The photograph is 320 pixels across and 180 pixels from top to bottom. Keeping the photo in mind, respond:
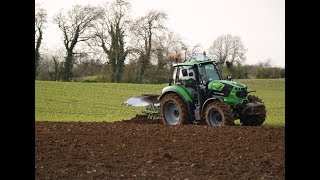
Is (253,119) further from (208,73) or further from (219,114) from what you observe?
(208,73)

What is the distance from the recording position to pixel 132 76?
1669cm

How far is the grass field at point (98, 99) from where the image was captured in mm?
14391

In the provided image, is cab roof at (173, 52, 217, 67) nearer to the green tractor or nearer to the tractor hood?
the green tractor

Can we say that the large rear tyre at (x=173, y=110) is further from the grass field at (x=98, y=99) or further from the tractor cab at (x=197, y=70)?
the grass field at (x=98, y=99)

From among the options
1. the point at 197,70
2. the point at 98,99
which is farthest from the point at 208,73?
the point at 98,99

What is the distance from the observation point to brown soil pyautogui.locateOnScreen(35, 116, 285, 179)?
5.95 meters

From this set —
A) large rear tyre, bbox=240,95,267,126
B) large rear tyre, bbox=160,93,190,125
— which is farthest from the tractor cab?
large rear tyre, bbox=240,95,267,126

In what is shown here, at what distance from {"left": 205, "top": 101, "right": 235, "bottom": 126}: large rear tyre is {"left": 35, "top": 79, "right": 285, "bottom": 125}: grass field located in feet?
7.96

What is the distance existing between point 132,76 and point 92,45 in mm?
2395

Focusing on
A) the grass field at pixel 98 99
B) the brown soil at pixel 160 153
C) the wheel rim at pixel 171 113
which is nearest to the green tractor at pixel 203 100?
the wheel rim at pixel 171 113

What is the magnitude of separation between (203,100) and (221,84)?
0.69 m
